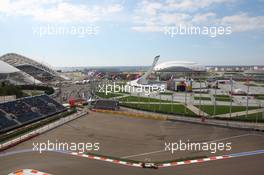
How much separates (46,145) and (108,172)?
8883 millimetres

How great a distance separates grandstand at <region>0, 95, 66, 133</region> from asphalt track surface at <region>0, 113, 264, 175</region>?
490cm

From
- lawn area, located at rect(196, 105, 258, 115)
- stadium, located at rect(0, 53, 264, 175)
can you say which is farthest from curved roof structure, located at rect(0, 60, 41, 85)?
lawn area, located at rect(196, 105, 258, 115)

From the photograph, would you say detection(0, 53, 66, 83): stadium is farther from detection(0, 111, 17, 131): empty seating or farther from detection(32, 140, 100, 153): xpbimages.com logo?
detection(32, 140, 100, 153): xpbimages.com logo

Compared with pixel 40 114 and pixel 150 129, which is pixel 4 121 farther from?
pixel 150 129

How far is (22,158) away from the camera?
20.2m

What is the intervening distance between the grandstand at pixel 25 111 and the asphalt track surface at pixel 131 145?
16.1ft

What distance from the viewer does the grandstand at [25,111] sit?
98.8 ft

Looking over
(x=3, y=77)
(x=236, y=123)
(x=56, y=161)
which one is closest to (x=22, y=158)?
(x=56, y=161)

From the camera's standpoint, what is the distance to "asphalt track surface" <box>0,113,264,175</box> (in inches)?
696

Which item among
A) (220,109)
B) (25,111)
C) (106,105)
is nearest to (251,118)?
(220,109)

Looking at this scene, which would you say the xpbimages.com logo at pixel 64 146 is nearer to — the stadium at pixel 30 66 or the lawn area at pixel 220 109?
the lawn area at pixel 220 109

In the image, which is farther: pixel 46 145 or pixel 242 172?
pixel 46 145

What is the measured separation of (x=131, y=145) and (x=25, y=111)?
17.6 metres

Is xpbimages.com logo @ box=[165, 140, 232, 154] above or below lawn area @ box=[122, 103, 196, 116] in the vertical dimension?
below
